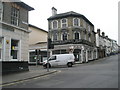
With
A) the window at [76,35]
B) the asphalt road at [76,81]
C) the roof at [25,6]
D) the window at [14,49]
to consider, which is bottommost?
the asphalt road at [76,81]

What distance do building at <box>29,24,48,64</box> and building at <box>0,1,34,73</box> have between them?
42.2ft

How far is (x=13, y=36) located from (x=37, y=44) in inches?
695

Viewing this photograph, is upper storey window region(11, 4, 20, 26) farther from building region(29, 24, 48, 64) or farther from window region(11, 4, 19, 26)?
building region(29, 24, 48, 64)

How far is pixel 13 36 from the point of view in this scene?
47.3ft

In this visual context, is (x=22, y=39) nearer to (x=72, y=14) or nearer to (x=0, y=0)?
(x=0, y=0)

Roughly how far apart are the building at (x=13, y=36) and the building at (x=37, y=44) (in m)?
12.9

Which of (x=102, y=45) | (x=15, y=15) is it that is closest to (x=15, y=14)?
(x=15, y=15)

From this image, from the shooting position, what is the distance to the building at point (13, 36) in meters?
13.3

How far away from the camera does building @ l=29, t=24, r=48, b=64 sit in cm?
3084

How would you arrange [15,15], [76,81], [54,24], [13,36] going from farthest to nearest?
[54,24], [15,15], [13,36], [76,81]

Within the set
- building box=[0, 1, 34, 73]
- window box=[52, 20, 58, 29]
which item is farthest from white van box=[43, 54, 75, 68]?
window box=[52, 20, 58, 29]

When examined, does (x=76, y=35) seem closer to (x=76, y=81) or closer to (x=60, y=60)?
(x=60, y=60)

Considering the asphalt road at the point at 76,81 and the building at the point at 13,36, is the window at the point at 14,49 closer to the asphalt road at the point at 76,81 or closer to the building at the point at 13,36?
the building at the point at 13,36

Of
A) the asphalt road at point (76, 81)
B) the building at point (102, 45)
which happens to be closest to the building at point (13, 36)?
the asphalt road at point (76, 81)
